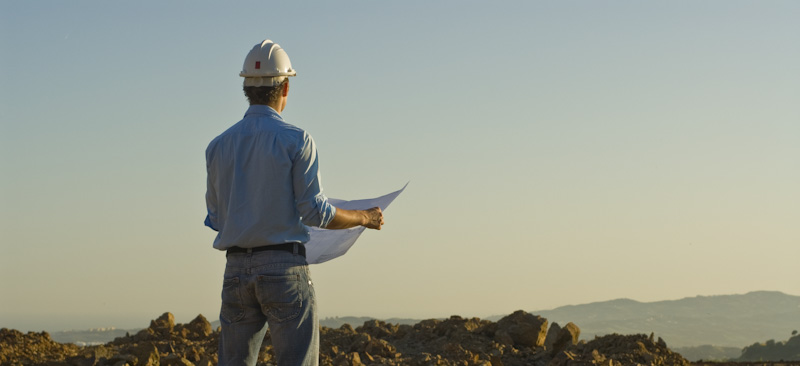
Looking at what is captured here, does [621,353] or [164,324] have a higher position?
[164,324]

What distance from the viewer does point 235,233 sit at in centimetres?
448

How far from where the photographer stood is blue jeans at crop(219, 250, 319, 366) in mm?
4383

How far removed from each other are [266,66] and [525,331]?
9203 mm

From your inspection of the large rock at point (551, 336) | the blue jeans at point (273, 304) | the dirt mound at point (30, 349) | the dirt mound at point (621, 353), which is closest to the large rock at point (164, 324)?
the dirt mound at point (30, 349)

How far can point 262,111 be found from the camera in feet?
15.2

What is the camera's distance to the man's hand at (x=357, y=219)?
4566mm

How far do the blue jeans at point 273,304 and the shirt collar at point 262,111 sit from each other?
0.71 meters

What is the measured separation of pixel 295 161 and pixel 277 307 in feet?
2.35

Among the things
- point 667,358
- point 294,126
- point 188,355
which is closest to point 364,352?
point 188,355

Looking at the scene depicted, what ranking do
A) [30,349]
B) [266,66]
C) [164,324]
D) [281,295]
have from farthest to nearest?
[164,324] < [30,349] < [266,66] < [281,295]

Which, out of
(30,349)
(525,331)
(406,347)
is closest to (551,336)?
(525,331)

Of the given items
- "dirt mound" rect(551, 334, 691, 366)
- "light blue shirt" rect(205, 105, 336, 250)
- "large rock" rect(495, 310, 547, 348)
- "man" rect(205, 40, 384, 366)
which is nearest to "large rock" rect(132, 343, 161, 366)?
"dirt mound" rect(551, 334, 691, 366)

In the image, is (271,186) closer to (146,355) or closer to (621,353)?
(146,355)

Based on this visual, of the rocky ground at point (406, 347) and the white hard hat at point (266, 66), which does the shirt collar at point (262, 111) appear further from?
the rocky ground at point (406, 347)
